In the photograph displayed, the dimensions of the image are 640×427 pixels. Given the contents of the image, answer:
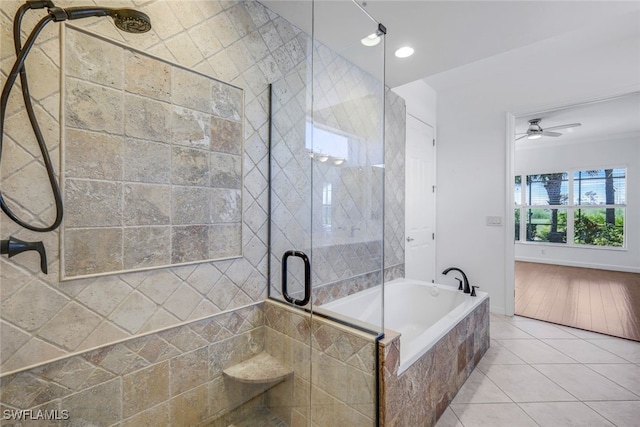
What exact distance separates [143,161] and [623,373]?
142 inches

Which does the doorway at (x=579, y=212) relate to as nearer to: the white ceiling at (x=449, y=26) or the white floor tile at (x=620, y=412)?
the white floor tile at (x=620, y=412)

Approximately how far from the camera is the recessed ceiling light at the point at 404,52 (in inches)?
86.7

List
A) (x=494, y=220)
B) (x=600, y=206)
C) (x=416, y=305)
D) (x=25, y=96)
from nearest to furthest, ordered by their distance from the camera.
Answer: (x=25, y=96) < (x=416, y=305) < (x=494, y=220) < (x=600, y=206)

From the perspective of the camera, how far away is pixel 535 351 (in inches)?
101

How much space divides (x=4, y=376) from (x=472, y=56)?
10.7 ft

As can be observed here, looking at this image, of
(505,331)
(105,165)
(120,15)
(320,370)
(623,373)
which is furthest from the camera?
(505,331)

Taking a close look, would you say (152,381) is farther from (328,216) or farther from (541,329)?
(541,329)

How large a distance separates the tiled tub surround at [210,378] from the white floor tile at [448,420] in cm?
70

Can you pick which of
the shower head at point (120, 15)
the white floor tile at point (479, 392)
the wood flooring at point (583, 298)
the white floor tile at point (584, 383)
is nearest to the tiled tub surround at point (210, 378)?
the white floor tile at point (479, 392)

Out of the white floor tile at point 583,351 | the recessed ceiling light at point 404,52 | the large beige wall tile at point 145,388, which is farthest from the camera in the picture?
the white floor tile at point 583,351

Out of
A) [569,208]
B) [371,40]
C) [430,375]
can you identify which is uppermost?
[371,40]

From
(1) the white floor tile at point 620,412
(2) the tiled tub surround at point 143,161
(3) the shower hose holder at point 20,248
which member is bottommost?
(1) the white floor tile at point 620,412

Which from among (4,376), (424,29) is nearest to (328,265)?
(4,376)

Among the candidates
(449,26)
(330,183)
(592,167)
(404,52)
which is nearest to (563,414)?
(330,183)
